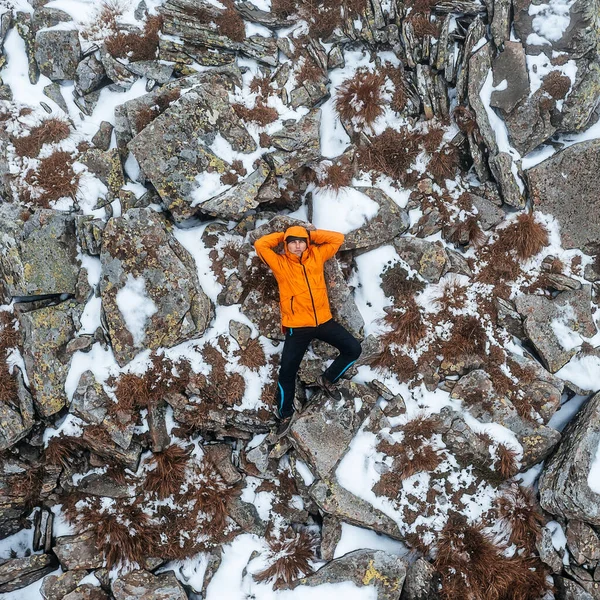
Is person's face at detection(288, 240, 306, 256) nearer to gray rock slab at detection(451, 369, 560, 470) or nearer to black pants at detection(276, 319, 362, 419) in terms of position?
black pants at detection(276, 319, 362, 419)

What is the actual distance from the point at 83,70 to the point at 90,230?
13.7 ft

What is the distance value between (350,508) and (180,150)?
30.2ft

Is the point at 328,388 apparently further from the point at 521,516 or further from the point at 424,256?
the point at 521,516

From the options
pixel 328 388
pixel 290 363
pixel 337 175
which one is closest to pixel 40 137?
pixel 337 175

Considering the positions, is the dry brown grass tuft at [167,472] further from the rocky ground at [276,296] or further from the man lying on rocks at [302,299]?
the man lying on rocks at [302,299]

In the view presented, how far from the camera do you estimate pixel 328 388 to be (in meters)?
9.66

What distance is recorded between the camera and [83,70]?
10.1 m

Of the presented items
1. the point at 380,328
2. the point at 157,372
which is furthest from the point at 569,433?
the point at 157,372

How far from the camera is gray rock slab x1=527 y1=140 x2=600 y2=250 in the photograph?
978 centimetres

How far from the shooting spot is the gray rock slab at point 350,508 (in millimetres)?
9414

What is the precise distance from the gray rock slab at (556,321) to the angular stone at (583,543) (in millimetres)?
3418

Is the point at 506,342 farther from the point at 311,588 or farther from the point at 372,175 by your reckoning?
the point at 311,588

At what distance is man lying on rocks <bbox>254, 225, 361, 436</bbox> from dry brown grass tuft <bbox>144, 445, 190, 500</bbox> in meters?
2.84

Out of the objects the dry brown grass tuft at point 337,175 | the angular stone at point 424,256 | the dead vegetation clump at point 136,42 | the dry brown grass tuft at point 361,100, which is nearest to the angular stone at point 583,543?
the angular stone at point 424,256
